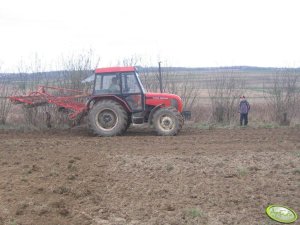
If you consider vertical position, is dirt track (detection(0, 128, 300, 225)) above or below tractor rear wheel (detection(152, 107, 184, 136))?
below

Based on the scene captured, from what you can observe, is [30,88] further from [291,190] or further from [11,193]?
[291,190]

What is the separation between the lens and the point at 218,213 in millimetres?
5301

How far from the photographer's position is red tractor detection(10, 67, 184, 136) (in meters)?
11.7

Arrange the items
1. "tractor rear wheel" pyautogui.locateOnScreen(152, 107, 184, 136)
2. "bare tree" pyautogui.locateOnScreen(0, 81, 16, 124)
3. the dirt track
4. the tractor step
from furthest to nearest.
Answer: "bare tree" pyautogui.locateOnScreen(0, 81, 16, 124), the tractor step, "tractor rear wheel" pyautogui.locateOnScreen(152, 107, 184, 136), the dirt track

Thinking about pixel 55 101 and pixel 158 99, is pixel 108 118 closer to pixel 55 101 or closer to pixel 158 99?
pixel 158 99

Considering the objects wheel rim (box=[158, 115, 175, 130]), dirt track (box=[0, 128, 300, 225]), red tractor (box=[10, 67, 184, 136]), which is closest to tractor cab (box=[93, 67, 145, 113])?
red tractor (box=[10, 67, 184, 136])

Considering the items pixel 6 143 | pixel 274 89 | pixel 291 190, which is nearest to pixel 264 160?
pixel 291 190

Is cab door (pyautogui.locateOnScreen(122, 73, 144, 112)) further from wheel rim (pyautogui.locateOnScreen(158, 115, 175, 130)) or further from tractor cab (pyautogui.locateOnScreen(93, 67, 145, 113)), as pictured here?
wheel rim (pyautogui.locateOnScreen(158, 115, 175, 130))

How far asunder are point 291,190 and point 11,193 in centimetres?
433

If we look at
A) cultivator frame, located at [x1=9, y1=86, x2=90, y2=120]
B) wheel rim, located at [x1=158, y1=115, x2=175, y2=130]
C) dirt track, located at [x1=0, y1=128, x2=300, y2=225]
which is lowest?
dirt track, located at [x1=0, y1=128, x2=300, y2=225]

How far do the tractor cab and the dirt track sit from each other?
154 centimetres

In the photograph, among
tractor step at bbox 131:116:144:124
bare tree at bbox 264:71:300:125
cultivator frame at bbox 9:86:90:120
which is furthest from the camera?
bare tree at bbox 264:71:300:125

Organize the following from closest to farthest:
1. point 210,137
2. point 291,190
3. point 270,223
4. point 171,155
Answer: point 270,223, point 291,190, point 171,155, point 210,137

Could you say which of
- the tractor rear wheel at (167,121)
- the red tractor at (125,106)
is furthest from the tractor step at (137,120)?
the tractor rear wheel at (167,121)
